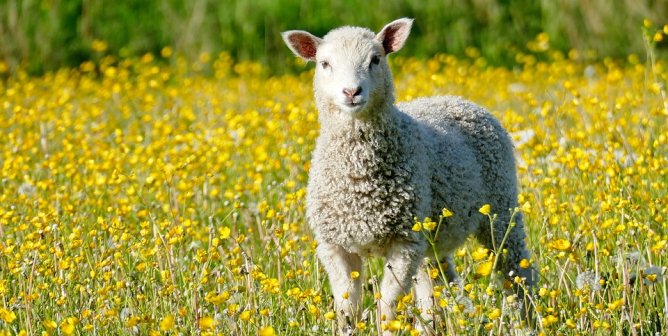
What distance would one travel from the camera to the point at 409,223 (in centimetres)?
466

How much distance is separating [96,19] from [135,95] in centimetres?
318

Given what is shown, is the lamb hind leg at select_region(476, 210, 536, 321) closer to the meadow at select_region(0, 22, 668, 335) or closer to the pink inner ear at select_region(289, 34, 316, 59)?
the meadow at select_region(0, 22, 668, 335)

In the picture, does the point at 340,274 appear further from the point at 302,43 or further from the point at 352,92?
the point at 302,43

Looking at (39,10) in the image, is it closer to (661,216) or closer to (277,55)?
(277,55)

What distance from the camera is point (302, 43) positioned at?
5.22 metres

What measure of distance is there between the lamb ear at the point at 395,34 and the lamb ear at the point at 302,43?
1.03 ft

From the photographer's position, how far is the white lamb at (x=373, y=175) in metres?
4.65

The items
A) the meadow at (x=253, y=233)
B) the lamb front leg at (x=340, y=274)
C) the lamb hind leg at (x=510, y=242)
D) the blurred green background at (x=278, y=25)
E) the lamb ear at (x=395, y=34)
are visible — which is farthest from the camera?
the blurred green background at (x=278, y=25)

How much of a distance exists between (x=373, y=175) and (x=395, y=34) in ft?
2.54

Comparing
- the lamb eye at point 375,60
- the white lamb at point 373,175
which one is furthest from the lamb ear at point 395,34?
the lamb eye at point 375,60

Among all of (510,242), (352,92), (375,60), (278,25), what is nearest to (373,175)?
(352,92)

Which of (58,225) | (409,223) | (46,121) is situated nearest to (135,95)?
(46,121)

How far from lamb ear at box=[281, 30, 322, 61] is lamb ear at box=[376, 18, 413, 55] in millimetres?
315

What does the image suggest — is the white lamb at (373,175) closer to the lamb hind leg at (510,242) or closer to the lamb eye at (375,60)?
the lamb eye at (375,60)
